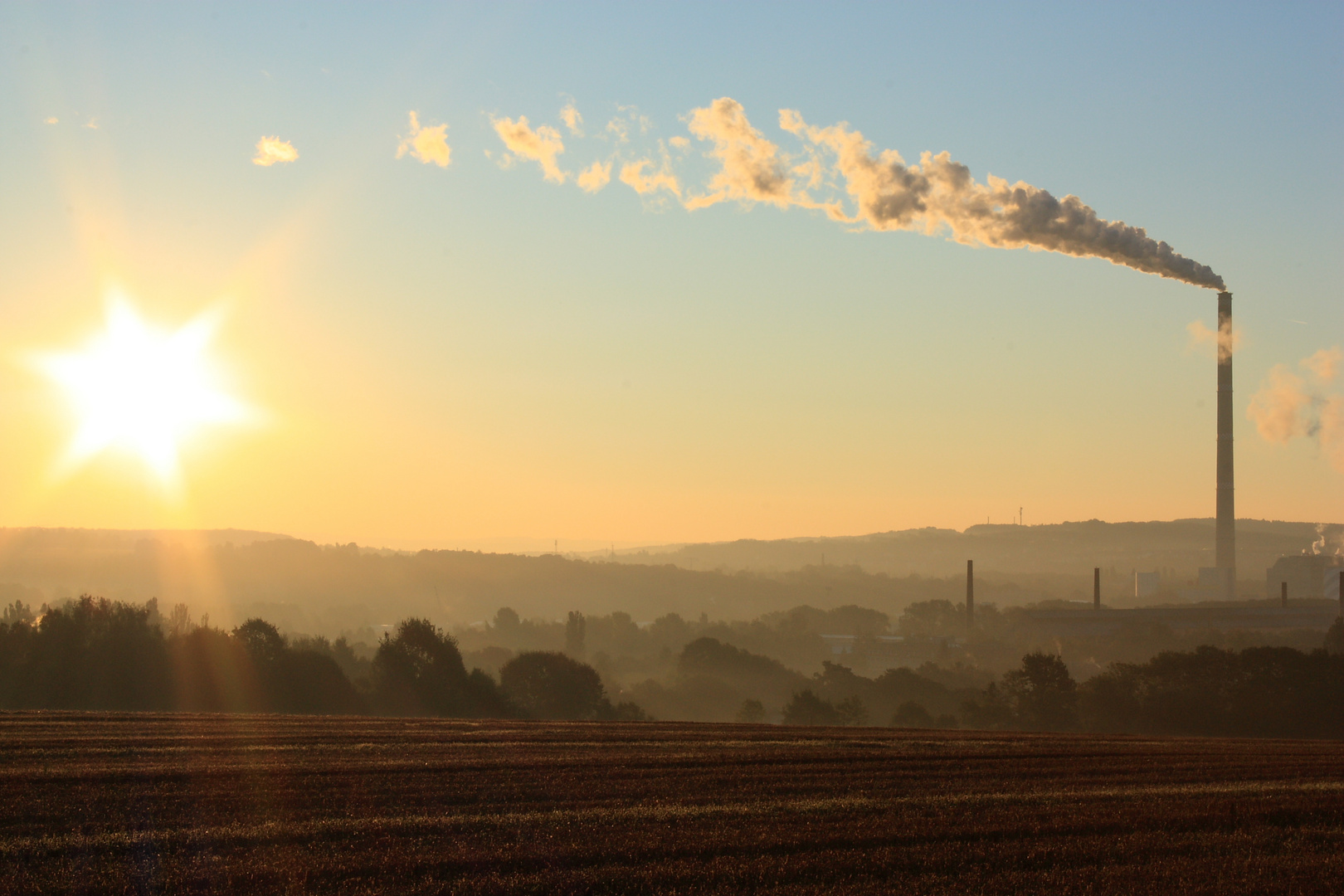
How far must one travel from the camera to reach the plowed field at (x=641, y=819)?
14055mm

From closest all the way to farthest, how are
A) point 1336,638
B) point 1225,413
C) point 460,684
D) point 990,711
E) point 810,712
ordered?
point 460,684 → point 990,711 → point 810,712 → point 1336,638 → point 1225,413

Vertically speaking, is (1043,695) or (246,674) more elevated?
(246,674)

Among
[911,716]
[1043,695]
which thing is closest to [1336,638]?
[1043,695]

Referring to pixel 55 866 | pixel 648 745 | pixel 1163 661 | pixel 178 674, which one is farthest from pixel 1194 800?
pixel 178 674

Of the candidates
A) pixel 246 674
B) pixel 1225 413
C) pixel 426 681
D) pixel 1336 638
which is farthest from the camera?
pixel 1225 413

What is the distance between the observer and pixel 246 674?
6047 centimetres

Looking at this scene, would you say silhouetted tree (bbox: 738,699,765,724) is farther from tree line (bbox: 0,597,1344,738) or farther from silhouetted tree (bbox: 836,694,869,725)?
silhouetted tree (bbox: 836,694,869,725)

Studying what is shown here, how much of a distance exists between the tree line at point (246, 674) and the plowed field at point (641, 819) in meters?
28.7

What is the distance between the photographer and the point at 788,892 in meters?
13.4

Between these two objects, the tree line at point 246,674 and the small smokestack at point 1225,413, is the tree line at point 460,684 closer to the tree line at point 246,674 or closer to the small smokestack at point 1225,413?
the tree line at point 246,674

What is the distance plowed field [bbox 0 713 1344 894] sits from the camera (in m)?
14.1

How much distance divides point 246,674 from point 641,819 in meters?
49.2

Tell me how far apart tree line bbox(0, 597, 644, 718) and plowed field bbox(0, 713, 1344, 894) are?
2868cm

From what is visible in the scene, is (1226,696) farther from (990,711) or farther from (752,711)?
(752,711)
